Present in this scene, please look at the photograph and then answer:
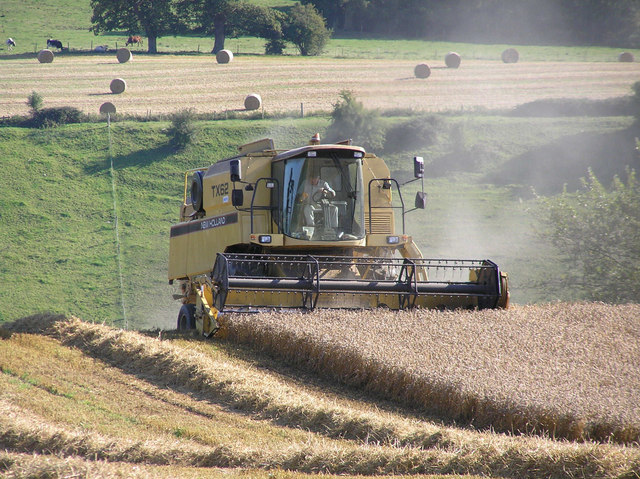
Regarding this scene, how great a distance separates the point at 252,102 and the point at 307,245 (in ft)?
83.6

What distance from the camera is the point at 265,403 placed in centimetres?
758

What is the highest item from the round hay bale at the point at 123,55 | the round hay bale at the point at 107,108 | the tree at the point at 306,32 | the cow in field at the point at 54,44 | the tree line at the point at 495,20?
the tree line at the point at 495,20

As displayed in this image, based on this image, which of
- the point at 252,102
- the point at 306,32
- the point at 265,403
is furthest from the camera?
the point at 306,32

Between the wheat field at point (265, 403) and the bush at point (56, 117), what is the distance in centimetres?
2280

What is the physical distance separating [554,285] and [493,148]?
558 inches

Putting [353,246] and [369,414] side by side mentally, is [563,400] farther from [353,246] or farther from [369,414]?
[353,246]

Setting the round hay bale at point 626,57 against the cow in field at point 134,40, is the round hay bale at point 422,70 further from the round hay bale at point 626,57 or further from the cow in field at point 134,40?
the cow in field at point 134,40

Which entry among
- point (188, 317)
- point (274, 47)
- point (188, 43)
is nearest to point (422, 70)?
point (274, 47)

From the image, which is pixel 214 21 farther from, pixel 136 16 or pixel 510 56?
pixel 510 56

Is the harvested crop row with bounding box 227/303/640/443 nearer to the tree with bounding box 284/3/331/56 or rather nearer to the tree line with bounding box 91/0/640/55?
the tree line with bounding box 91/0/640/55

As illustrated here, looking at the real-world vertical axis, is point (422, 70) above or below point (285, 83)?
above

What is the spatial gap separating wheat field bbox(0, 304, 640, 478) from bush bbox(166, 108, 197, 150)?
814 inches

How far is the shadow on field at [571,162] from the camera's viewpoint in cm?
3088

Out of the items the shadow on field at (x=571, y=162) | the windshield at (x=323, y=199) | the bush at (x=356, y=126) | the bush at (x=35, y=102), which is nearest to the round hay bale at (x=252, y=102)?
the bush at (x=356, y=126)
